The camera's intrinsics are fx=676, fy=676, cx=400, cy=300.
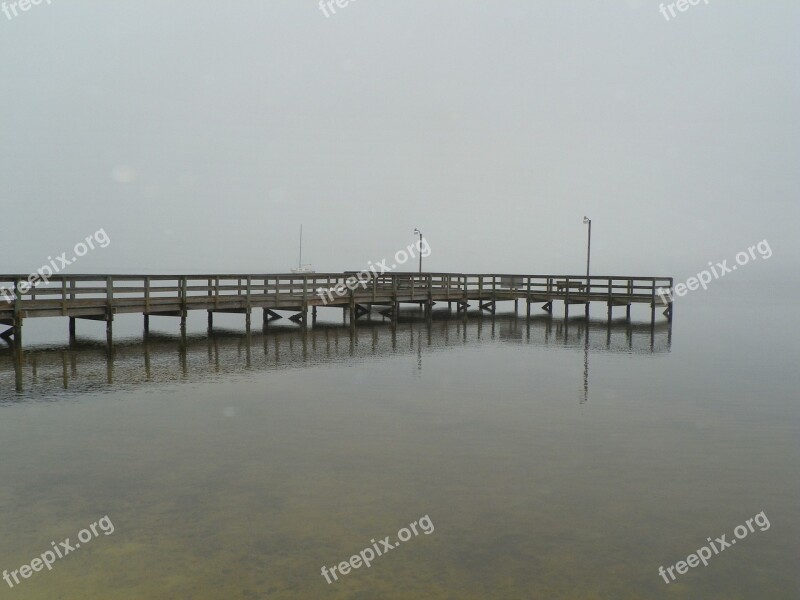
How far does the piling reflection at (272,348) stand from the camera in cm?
1731

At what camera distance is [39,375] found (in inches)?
687

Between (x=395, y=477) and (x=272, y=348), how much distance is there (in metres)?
14.8

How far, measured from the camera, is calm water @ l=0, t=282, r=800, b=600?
275 inches

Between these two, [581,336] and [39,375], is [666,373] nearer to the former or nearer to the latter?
[581,336]

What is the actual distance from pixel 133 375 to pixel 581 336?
62.5 ft

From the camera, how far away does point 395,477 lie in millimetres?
9773

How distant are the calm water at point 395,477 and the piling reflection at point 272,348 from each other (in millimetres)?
249

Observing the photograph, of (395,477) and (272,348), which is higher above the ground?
(272,348)

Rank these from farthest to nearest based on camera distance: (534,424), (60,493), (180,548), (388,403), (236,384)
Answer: (236,384) → (388,403) → (534,424) → (60,493) → (180,548)

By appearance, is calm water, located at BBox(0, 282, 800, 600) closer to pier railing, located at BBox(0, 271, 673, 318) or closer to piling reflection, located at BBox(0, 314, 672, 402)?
piling reflection, located at BBox(0, 314, 672, 402)

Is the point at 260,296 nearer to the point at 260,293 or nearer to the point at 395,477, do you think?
the point at 260,293

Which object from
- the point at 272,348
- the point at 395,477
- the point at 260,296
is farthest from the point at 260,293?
the point at 395,477

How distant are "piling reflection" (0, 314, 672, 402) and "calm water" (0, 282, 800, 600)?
249mm

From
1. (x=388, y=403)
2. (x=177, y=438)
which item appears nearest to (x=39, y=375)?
(x=177, y=438)
